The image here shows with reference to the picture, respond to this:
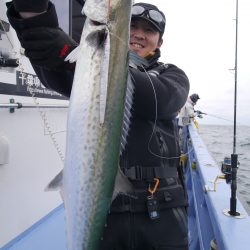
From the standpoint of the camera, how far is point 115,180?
159 centimetres

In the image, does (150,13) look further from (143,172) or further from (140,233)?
(140,233)

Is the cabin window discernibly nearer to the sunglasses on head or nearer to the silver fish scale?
the sunglasses on head

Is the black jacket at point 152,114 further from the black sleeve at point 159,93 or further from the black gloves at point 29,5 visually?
the black gloves at point 29,5

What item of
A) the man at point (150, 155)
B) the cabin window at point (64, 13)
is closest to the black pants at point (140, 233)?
the man at point (150, 155)

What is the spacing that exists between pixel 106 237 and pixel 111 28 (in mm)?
1368

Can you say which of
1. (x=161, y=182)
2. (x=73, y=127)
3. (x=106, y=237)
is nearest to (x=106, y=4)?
(x=73, y=127)

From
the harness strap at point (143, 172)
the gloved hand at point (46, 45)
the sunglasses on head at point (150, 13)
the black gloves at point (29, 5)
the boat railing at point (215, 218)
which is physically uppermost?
the sunglasses on head at point (150, 13)

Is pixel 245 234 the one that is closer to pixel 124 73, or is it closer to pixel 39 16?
pixel 124 73

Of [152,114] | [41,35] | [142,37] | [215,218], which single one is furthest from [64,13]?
[215,218]

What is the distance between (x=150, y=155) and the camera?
7.22 ft

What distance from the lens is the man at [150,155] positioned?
1.96 metres

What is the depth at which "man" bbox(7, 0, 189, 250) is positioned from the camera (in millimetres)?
1963

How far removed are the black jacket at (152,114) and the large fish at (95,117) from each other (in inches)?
14.5

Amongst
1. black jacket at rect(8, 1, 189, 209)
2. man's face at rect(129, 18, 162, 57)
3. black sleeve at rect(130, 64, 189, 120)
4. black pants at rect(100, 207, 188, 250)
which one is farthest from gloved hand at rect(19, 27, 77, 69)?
black pants at rect(100, 207, 188, 250)
